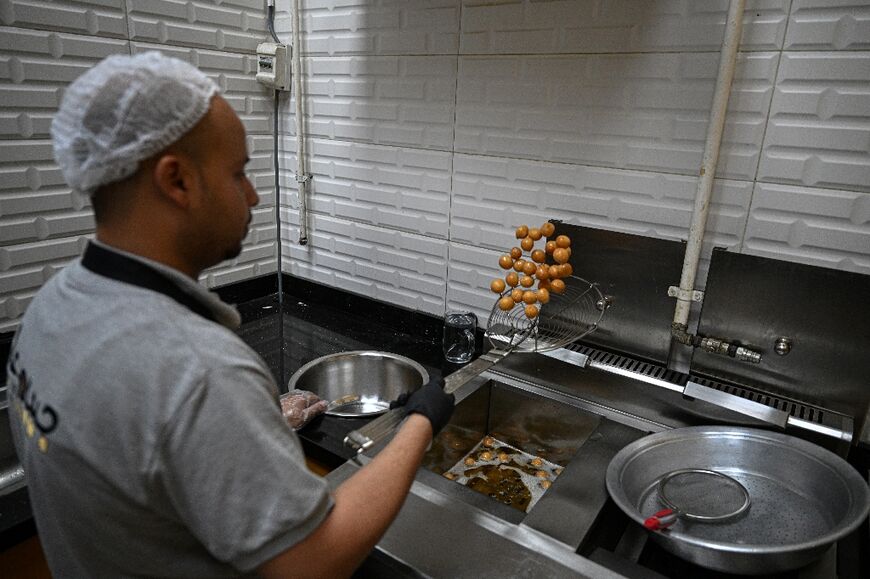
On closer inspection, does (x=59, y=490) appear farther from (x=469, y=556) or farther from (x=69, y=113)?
(x=469, y=556)

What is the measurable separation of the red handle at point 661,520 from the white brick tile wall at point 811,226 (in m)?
0.65

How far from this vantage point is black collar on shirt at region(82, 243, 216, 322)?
586 mm

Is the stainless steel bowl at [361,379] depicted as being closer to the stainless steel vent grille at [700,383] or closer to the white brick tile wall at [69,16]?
the stainless steel vent grille at [700,383]

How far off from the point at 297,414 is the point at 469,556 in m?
0.57

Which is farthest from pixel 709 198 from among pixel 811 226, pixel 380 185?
pixel 380 185

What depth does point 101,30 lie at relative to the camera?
157 cm

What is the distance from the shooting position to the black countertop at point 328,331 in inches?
65.3

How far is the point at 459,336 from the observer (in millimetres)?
Result: 1703

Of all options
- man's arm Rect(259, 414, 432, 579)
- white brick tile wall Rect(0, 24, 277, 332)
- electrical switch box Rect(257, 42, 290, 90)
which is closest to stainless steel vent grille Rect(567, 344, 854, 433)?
man's arm Rect(259, 414, 432, 579)

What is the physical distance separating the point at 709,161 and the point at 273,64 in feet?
4.68

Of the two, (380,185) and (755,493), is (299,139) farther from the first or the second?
(755,493)

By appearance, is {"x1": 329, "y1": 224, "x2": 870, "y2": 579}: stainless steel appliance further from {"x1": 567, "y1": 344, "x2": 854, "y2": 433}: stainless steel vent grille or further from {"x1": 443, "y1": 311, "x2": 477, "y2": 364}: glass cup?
{"x1": 443, "y1": 311, "x2": 477, "y2": 364}: glass cup

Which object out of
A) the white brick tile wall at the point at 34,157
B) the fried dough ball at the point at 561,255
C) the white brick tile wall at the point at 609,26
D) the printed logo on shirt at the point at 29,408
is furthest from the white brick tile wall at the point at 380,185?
the printed logo on shirt at the point at 29,408

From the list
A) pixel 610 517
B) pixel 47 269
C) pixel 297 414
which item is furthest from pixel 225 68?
pixel 610 517
